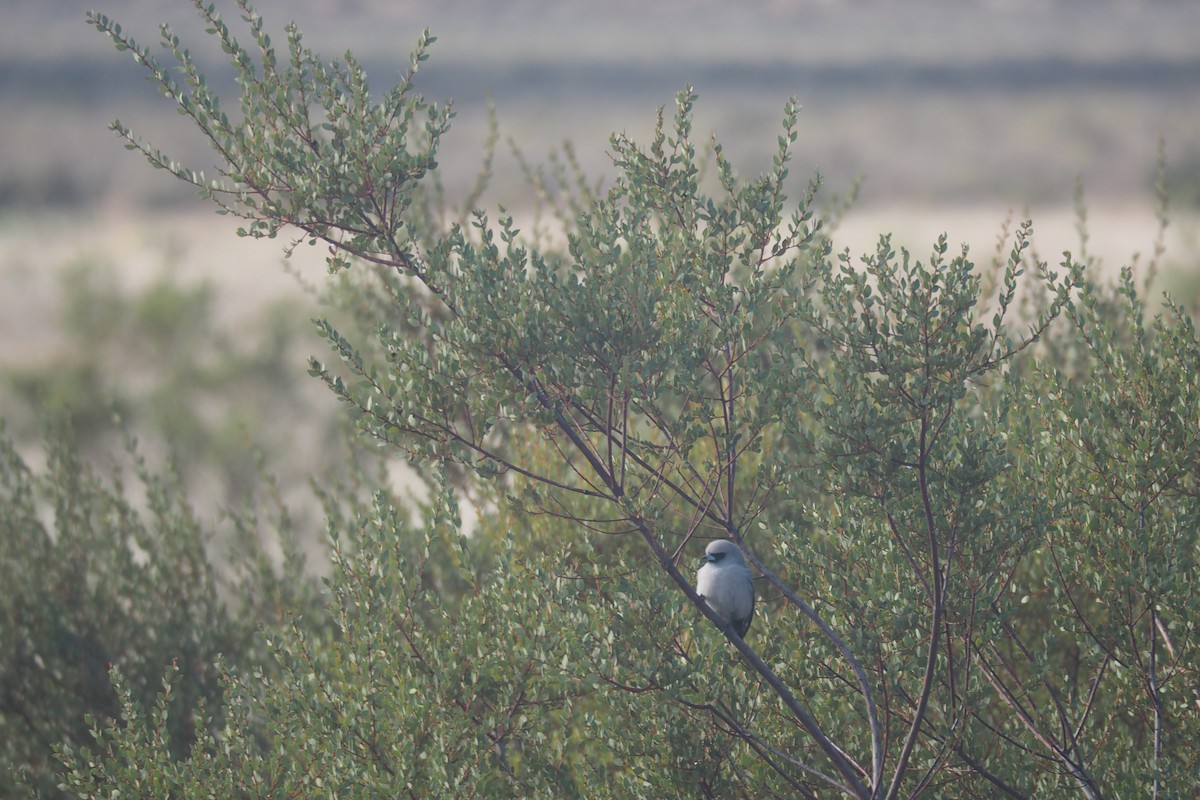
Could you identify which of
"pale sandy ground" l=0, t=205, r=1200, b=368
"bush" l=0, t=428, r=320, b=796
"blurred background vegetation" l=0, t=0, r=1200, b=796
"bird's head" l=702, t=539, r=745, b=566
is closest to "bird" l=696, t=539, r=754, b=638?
"bird's head" l=702, t=539, r=745, b=566

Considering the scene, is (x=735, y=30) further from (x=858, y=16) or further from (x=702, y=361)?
(x=702, y=361)

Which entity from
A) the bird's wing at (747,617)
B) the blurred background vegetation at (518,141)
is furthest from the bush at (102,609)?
the blurred background vegetation at (518,141)

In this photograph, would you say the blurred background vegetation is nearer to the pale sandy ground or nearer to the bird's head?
the pale sandy ground

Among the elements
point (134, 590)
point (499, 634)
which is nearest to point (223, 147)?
point (499, 634)

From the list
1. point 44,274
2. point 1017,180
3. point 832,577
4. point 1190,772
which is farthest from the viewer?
point 1017,180

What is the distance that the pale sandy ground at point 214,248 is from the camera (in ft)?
59.9

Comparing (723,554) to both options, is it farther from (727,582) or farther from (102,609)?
(102,609)

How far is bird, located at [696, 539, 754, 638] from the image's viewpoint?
11.6 feet

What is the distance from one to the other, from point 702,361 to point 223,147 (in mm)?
1355

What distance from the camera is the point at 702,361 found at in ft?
9.81

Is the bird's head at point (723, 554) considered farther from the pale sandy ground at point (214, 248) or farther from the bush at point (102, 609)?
the pale sandy ground at point (214, 248)

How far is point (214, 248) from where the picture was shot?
23531mm

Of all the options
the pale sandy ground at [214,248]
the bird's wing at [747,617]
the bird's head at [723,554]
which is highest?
the pale sandy ground at [214,248]

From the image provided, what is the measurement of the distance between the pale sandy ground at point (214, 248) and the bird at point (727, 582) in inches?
544
